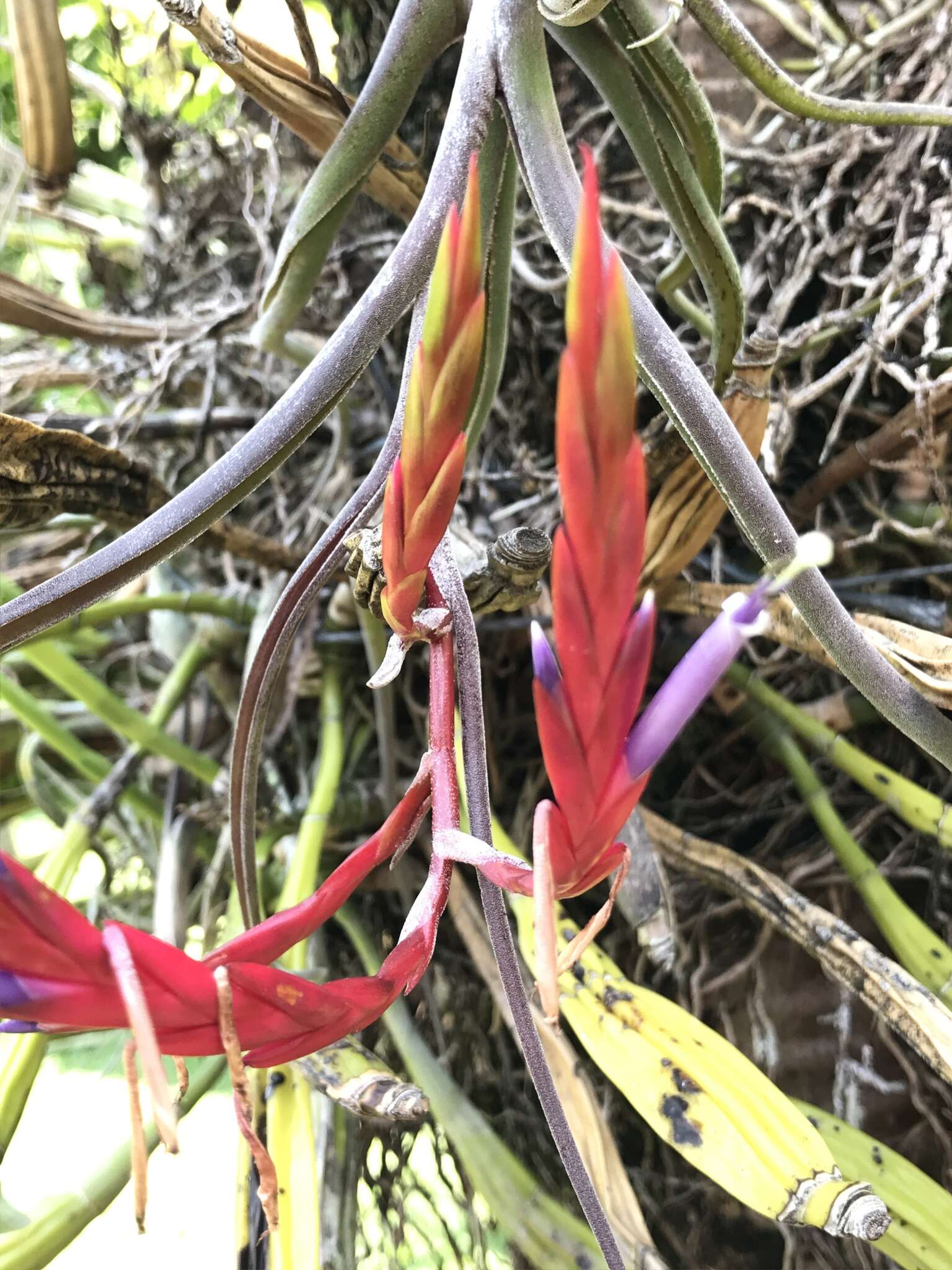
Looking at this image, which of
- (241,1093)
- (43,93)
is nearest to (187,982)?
(241,1093)

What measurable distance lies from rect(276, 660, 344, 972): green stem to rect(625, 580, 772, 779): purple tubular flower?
32 centimetres

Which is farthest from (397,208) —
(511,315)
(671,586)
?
(671,586)

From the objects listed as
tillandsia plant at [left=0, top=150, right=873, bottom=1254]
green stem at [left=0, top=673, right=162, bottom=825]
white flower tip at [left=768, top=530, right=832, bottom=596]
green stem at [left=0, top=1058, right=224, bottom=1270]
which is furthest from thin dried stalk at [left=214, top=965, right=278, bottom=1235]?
green stem at [left=0, top=673, right=162, bottom=825]

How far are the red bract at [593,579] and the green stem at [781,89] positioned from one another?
0.26 meters

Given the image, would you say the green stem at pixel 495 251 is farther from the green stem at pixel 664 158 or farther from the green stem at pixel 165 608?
the green stem at pixel 165 608

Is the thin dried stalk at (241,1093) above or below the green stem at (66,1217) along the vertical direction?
above

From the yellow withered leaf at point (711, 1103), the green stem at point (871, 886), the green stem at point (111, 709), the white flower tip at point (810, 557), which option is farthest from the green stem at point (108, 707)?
the white flower tip at point (810, 557)

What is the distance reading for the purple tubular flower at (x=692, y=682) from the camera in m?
0.16

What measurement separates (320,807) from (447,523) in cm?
37

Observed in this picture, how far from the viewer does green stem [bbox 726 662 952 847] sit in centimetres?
45

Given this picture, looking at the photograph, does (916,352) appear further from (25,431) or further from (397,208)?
(25,431)

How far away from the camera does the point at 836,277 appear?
56 cm

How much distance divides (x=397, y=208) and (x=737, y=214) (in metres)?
0.26

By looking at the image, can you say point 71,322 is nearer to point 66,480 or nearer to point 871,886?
point 66,480
